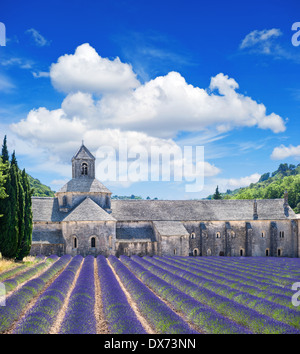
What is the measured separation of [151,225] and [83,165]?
434 inches

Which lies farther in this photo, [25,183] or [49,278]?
[25,183]

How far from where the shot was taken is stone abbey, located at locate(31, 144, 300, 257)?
4022cm

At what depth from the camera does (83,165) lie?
45.9 m

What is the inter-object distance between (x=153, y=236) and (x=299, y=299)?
28.3 metres

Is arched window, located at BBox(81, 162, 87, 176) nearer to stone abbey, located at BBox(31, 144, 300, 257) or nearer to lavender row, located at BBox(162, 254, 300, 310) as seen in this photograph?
stone abbey, located at BBox(31, 144, 300, 257)

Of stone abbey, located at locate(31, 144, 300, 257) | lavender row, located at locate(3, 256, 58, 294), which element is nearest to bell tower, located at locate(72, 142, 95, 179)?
stone abbey, located at locate(31, 144, 300, 257)

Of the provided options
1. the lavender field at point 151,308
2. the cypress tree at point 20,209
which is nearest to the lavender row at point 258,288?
the lavender field at point 151,308

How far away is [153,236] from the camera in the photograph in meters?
43.7

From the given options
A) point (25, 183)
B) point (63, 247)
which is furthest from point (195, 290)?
point (63, 247)

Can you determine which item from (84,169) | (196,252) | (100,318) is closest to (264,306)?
(100,318)

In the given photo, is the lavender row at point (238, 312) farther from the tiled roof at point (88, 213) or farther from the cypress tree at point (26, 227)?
the tiled roof at point (88, 213)

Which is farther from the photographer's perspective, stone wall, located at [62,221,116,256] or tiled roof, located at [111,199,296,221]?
tiled roof, located at [111,199,296,221]

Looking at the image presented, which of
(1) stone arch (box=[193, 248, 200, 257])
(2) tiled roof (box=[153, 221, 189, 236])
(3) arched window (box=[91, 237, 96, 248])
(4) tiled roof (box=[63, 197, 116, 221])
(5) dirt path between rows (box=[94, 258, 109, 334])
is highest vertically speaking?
(4) tiled roof (box=[63, 197, 116, 221])
